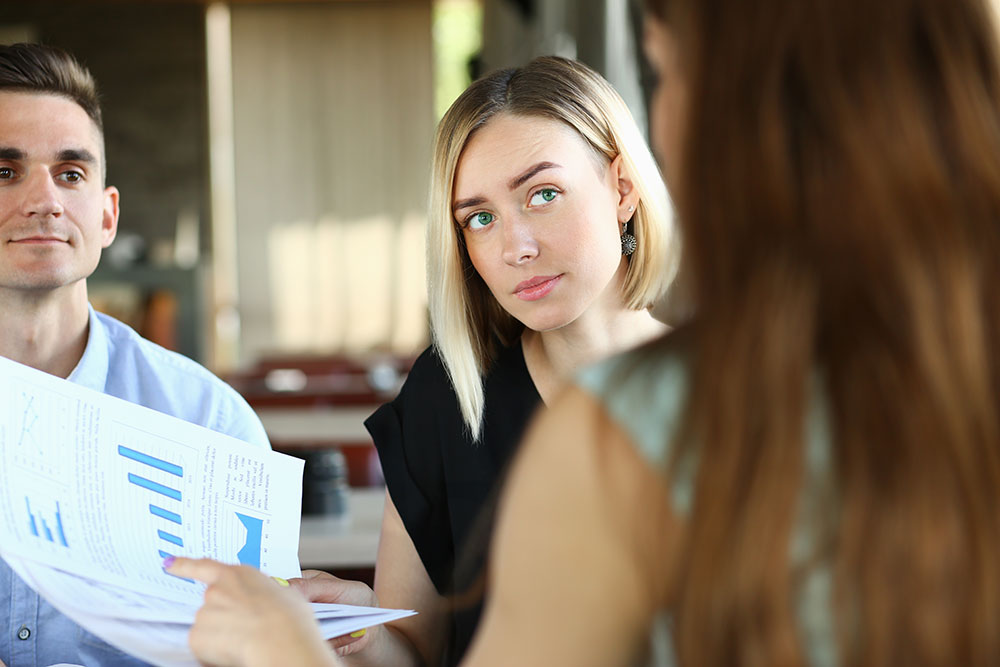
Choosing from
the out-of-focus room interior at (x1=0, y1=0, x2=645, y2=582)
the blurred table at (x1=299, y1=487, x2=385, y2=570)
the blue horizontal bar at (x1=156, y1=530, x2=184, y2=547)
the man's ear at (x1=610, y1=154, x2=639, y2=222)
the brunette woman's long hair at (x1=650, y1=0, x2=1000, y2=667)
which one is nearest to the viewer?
the brunette woman's long hair at (x1=650, y1=0, x2=1000, y2=667)

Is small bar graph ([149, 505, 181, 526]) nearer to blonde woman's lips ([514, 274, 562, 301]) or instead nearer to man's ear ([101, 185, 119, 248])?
blonde woman's lips ([514, 274, 562, 301])

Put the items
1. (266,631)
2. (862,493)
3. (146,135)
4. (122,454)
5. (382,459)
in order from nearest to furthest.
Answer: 1. (862,493)
2. (266,631)
3. (122,454)
4. (382,459)
5. (146,135)

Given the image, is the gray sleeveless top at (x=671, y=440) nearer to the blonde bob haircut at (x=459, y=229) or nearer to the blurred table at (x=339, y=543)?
the blonde bob haircut at (x=459, y=229)

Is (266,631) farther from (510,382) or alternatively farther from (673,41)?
(510,382)

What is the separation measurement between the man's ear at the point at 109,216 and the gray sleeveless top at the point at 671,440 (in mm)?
1214

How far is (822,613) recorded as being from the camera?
656 mm

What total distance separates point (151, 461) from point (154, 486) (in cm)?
3

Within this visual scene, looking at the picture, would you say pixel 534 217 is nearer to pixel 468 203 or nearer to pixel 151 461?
pixel 468 203

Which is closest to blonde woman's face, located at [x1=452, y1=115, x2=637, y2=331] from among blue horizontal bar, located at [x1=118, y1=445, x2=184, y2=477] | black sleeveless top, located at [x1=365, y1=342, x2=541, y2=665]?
black sleeveless top, located at [x1=365, y1=342, x2=541, y2=665]

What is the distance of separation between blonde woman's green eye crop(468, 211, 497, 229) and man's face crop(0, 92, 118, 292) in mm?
595

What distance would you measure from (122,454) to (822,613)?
2.38 feet

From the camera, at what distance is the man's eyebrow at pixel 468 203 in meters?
1.45

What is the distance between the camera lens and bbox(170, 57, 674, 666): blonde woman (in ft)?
4.75

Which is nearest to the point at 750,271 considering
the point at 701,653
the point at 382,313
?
the point at 701,653
